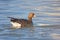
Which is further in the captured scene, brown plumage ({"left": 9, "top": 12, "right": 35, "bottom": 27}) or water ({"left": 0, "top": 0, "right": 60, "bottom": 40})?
brown plumage ({"left": 9, "top": 12, "right": 35, "bottom": 27})

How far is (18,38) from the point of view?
43.5 ft

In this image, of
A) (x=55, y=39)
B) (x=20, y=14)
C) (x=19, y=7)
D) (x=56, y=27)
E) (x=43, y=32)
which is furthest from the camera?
(x=19, y=7)

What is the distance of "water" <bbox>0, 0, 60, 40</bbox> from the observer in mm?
13672

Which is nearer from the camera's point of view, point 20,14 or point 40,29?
point 40,29

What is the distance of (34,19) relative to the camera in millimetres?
16969

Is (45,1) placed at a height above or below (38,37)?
above

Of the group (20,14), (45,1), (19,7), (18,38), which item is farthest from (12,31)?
(45,1)

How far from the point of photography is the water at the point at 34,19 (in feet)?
44.9

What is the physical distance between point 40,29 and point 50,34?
939mm

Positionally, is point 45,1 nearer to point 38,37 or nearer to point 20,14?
point 20,14

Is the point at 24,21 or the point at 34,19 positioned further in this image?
the point at 34,19

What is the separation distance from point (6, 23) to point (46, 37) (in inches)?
113

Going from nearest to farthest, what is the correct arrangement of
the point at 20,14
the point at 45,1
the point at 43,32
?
the point at 43,32 → the point at 20,14 → the point at 45,1

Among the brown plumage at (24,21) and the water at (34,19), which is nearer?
the water at (34,19)
